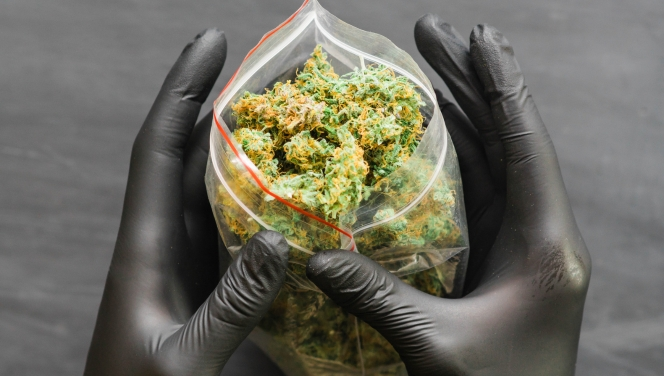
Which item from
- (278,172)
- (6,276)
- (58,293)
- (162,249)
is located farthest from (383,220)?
(6,276)

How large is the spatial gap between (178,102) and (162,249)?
408 mm

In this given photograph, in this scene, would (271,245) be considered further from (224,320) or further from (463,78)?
(463,78)

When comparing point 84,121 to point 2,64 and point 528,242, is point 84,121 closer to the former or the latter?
point 2,64

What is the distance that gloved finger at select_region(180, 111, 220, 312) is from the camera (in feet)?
5.36

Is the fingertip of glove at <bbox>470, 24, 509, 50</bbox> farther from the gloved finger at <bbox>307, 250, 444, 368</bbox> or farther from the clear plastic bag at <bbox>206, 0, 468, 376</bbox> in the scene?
the gloved finger at <bbox>307, 250, 444, 368</bbox>

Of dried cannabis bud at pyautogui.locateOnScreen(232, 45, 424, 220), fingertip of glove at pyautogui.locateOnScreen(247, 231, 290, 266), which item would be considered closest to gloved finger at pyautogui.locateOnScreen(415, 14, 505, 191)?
dried cannabis bud at pyautogui.locateOnScreen(232, 45, 424, 220)

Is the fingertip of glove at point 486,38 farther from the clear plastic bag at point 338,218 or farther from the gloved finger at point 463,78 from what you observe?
the clear plastic bag at point 338,218

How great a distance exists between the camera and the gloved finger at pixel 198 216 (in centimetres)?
163

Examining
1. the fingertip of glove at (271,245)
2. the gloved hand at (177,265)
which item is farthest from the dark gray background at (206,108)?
the fingertip of glove at (271,245)

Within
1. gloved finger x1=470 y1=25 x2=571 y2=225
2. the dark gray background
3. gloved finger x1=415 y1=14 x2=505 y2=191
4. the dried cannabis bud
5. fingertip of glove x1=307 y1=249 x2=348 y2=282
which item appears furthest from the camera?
the dark gray background

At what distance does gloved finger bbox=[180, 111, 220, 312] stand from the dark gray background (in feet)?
1.76

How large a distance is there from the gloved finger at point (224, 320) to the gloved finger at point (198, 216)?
0.28 metres

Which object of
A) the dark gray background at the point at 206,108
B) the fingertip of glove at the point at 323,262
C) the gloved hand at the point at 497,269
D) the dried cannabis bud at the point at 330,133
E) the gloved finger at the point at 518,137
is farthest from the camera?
the dark gray background at the point at 206,108

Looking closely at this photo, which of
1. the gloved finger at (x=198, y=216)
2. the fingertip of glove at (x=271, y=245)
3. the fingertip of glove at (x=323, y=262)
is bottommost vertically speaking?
the gloved finger at (x=198, y=216)
